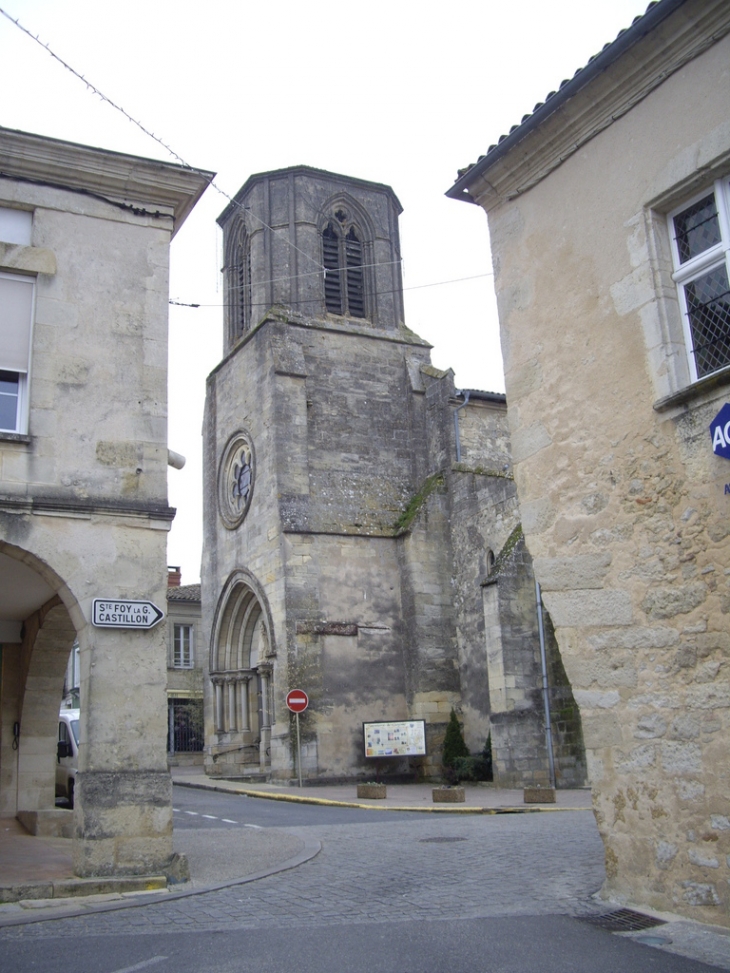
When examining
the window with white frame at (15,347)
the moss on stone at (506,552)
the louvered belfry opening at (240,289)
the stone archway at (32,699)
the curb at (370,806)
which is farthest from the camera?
the louvered belfry opening at (240,289)

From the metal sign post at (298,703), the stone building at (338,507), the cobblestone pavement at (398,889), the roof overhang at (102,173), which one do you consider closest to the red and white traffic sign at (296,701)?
the metal sign post at (298,703)

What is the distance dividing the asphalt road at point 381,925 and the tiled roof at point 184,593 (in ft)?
86.3

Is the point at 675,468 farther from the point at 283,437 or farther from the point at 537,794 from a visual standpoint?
the point at 283,437

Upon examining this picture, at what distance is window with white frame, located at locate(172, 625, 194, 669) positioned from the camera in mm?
35281

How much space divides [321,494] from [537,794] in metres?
10.2

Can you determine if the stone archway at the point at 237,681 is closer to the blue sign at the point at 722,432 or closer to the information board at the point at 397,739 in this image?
the information board at the point at 397,739

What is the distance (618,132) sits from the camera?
23.8 feet

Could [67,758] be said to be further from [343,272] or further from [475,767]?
[343,272]

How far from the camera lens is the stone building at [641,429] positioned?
20.2ft

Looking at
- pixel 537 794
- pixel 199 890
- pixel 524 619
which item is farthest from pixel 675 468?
pixel 524 619

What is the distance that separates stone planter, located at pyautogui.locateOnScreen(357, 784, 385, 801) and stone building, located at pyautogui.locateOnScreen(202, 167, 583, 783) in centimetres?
348

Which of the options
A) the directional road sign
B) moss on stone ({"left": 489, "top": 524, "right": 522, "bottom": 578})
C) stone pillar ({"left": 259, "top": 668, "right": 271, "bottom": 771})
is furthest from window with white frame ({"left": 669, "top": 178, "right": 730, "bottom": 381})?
stone pillar ({"left": 259, "top": 668, "right": 271, "bottom": 771})

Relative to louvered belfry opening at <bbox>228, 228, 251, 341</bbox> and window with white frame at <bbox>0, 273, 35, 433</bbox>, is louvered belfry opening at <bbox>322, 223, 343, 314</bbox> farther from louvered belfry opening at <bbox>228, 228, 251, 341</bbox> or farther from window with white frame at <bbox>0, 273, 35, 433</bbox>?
window with white frame at <bbox>0, 273, 35, 433</bbox>

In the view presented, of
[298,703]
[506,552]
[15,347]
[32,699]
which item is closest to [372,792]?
[298,703]
